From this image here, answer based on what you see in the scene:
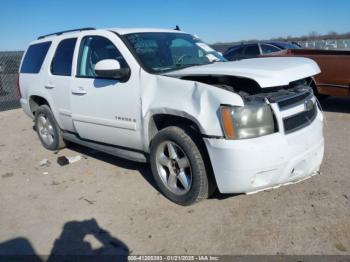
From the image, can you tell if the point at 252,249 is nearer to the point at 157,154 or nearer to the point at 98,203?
the point at 157,154

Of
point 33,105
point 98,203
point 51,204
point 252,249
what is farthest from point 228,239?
point 33,105

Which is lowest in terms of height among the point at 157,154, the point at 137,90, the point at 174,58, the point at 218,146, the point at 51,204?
the point at 51,204

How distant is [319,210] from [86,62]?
3.48 metres

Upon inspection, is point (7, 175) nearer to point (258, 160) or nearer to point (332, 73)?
point (258, 160)

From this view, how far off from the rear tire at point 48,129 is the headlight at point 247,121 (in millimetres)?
3617

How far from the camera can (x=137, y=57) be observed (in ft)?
13.8

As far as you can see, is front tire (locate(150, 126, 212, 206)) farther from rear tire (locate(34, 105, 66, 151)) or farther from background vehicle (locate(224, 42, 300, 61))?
background vehicle (locate(224, 42, 300, 61))

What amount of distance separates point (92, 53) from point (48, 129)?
6.58 feet

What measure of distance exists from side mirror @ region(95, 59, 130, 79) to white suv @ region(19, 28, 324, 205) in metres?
0.01

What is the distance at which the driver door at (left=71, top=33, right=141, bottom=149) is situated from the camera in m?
4.20

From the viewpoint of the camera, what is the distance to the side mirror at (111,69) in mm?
4023

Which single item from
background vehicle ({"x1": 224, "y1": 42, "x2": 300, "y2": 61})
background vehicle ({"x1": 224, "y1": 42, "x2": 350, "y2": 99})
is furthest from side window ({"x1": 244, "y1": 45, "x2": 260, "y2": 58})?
background vehicle ({"x1": 224, "y1": 42, "x2": 350, "y2": 99})

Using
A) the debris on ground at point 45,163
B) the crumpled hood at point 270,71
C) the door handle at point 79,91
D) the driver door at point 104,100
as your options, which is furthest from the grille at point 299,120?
the debris on ground at point 45,163

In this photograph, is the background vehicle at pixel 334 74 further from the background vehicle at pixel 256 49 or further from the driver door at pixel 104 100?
the background vehicle at pixel 256 49
